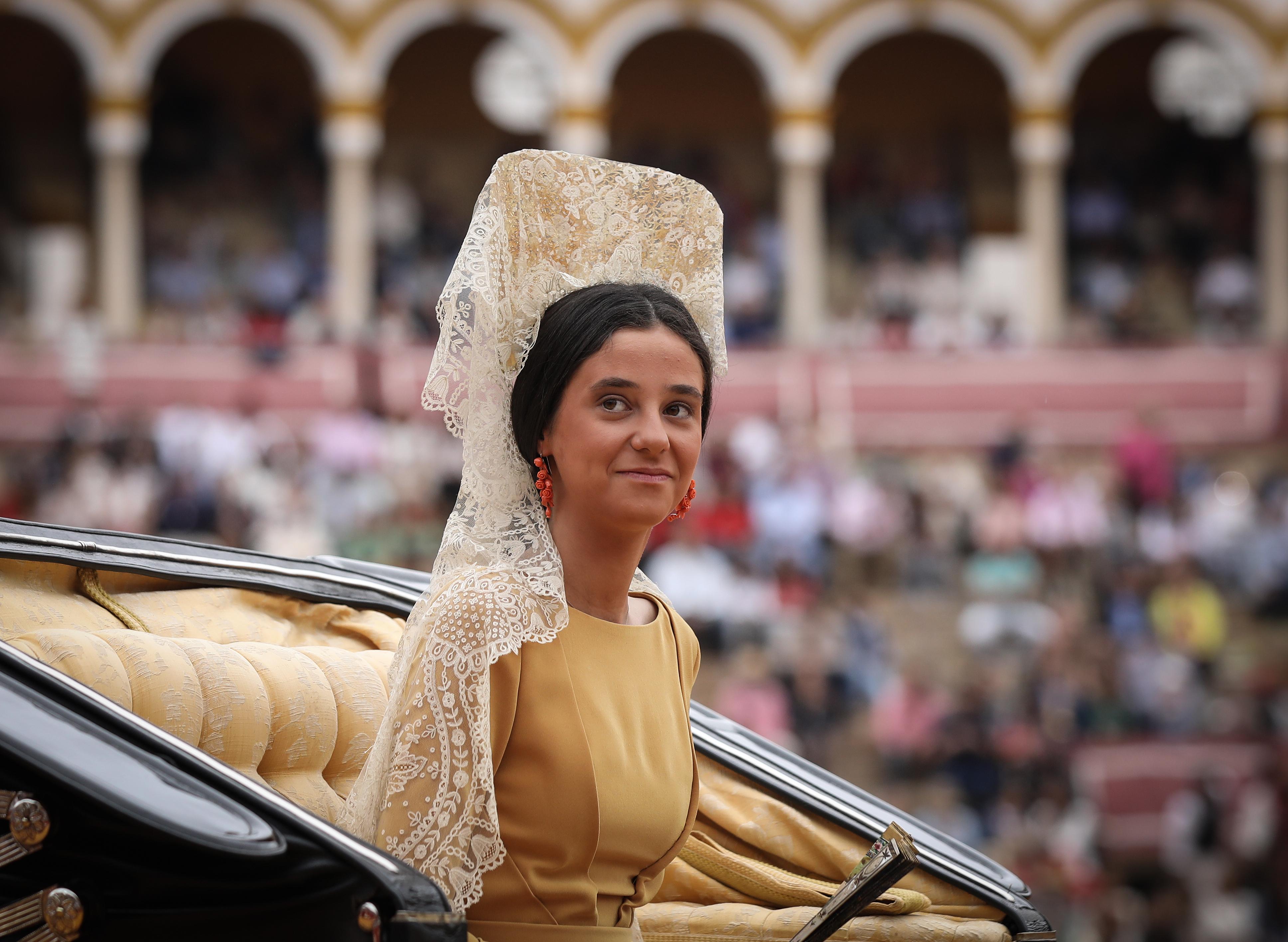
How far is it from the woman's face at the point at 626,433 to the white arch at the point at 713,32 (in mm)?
17089

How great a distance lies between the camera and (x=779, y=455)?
14.0m

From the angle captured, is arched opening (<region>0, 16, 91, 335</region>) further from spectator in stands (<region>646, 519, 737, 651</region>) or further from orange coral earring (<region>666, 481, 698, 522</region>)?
orange coral earring (<region>666, 481, 698, 522</region>)

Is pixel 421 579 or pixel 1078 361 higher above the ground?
pixel 1078 361


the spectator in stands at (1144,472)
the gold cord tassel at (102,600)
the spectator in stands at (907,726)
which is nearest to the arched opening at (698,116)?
the spectator in stands at (1144,472)

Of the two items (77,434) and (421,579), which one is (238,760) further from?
(77,434)

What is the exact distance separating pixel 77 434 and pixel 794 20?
9.77 meters

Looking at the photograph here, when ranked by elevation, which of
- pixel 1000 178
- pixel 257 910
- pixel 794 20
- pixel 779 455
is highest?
pixel 794 20

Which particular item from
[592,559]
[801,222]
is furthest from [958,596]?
[592,559]

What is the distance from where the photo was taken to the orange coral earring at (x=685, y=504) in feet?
7.44

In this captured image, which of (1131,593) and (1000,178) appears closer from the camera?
(1131,593)

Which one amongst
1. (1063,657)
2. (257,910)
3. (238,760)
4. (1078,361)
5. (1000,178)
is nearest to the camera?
(257,910)

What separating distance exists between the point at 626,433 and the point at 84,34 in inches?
700

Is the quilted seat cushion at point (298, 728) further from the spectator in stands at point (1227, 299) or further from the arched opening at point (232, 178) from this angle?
the spectator in stands at point (1227, 299)

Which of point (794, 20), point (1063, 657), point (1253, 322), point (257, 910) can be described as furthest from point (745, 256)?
point (257, 910)
